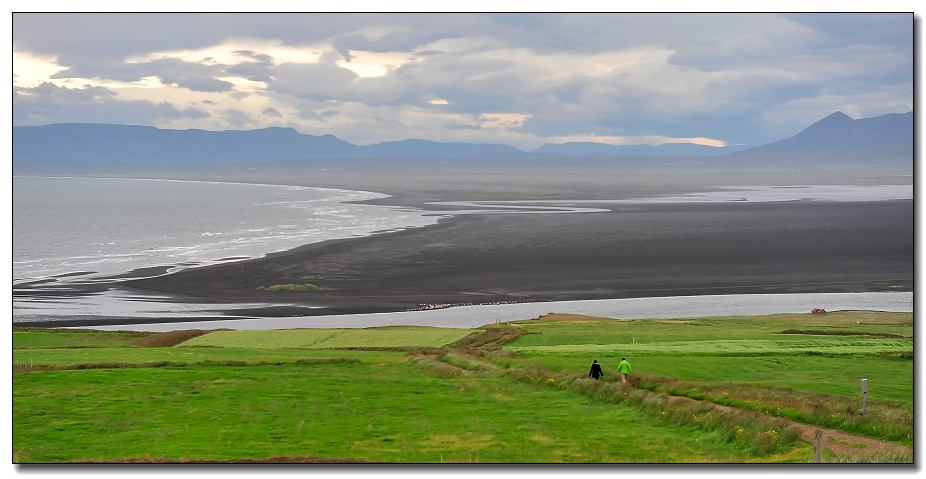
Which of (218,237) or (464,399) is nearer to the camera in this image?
(464,399)

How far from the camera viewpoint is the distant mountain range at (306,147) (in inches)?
2131

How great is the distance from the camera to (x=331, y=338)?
1753 inches

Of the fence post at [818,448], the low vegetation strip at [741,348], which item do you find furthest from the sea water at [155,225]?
the fence post at [818,448]

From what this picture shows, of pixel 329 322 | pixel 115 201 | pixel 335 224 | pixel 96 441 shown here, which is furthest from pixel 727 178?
pixel 96 441

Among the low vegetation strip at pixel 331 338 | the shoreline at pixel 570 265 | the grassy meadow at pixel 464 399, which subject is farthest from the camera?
the shoreline at pixel 570 265

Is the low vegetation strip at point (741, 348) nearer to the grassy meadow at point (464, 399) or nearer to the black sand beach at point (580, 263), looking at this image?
the grassy meadow at point (464, 399)

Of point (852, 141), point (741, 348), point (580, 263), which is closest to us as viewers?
point (741, 348)

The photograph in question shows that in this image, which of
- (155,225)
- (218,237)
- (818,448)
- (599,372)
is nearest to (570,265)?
(218,237)

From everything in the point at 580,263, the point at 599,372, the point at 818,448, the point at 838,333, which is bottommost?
the point at 838,333

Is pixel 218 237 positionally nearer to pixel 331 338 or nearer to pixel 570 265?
pixel 570 265

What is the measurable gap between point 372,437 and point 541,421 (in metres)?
5.55

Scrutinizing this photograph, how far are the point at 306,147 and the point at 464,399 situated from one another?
533 ft

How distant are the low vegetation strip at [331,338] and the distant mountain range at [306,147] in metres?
14.5

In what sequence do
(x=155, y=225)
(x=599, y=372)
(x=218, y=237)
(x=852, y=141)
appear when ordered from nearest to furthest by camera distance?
1. (x=599, y=372)
2. (x=852, y=141)
3. (x=218, y=237)
4. (x=155, y=225)
